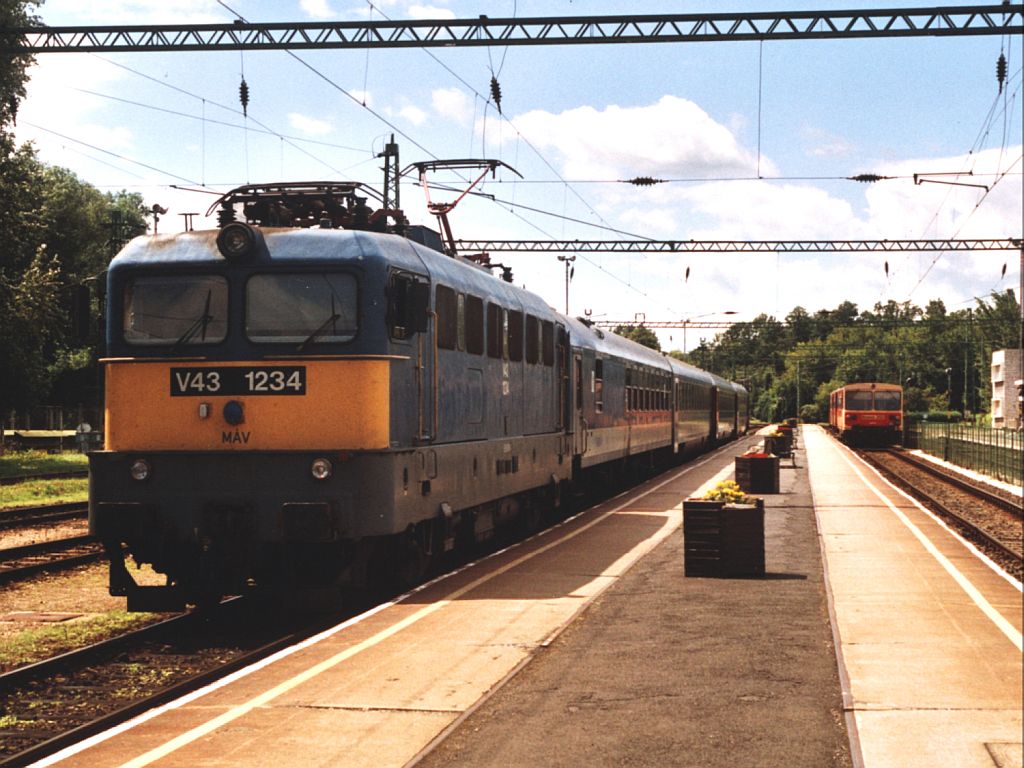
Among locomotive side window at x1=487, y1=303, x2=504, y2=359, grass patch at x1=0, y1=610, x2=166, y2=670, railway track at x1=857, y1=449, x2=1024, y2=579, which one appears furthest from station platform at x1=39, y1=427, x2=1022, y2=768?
railway track at x1=857, y1=449, x2=1024, y2=579

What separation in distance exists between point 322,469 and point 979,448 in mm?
33014

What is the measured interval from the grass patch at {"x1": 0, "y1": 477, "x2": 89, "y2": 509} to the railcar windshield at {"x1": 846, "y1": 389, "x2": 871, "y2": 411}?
120ft

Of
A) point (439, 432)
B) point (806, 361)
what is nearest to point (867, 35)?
point (439, 432)

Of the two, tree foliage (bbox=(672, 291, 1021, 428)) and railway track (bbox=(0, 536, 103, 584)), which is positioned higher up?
tree foliage (bbox=(672, 291, 1021, 428))

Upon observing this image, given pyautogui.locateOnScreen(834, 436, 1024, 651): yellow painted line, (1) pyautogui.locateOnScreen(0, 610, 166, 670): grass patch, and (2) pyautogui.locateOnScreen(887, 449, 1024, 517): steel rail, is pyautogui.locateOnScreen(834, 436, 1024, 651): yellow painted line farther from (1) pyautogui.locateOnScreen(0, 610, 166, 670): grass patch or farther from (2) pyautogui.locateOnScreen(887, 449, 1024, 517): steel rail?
(1) pyautogui.locateOnScreen(0, 610, 166, 670): grass patch

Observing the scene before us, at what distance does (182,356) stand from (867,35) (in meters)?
11.9

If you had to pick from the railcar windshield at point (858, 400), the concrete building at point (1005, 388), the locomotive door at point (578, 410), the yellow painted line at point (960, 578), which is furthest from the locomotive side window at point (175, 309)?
the concrete building at point (1005, 388)

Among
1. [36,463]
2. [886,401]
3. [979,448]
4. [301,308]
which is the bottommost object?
[36,463]

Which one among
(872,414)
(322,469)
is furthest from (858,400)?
(322,469)

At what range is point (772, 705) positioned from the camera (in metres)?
7.76

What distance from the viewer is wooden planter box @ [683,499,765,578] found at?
1357 centimetres

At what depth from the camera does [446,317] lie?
13.6m

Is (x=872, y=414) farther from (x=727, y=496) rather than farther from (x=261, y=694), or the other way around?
(x=261, y=694)

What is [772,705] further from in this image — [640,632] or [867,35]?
[867,35]
